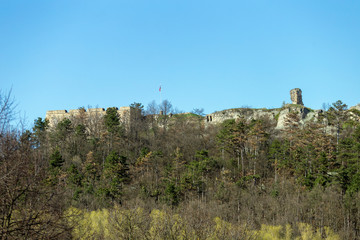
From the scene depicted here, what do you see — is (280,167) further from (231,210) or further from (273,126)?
(273,126)

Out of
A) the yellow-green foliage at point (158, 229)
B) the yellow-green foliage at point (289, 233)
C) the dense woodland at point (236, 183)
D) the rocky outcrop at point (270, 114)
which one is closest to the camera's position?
the yellow-green foliage at point (158, 229)

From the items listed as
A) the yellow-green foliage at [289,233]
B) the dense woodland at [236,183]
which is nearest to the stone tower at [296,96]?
the dense woodland at [236,183]

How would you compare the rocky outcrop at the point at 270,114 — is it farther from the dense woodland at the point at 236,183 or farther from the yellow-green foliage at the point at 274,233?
the yellow-green foliage at the point at 274,233

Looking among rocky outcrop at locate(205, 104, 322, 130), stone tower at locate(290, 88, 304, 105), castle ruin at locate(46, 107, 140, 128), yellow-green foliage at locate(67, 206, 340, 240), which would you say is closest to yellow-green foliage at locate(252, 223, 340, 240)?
yellow-green foliage at locate(67, 206, 340, 240)

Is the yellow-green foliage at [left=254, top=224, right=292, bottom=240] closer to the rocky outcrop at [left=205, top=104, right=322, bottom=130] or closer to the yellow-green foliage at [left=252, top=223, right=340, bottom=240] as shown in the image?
the yellow-green foliage at [left=252, top=223, right=340, bottom=240]

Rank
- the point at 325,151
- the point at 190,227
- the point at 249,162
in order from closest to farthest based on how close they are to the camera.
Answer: the point at 190,227, the point at 325,151, the point at 249,162

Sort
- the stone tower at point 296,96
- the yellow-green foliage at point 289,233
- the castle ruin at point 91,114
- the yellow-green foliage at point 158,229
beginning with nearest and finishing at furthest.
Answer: the yellow-green foliage at point 158,229
the yellow-green foliage at point 289,233
the castle ruin at point 91,114
the stone tower at point 296,96

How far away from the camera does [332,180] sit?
45562 millimetres

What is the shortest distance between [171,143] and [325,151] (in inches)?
1162

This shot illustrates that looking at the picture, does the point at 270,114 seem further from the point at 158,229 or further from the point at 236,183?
the point at 158,229

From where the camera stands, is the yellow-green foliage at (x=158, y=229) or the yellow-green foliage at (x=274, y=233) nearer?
the yellow-green foliage at (x=158, y=229)

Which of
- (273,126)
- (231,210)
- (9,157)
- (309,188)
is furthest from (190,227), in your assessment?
(273,126)

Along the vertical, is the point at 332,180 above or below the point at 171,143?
below

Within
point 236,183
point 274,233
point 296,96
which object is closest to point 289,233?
point 274,233
